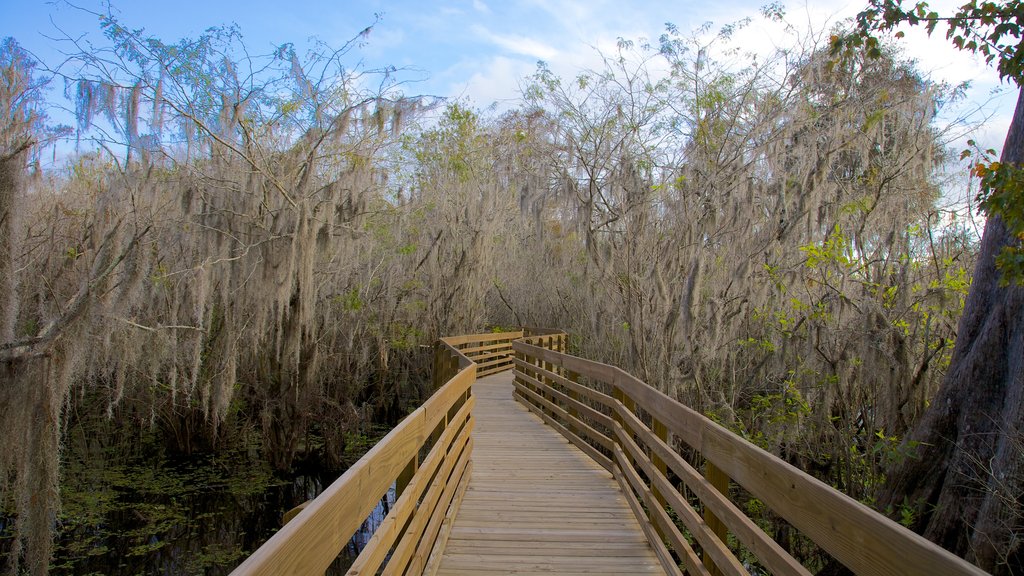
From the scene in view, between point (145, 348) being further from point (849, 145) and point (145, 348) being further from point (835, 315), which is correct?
point (849, 145)

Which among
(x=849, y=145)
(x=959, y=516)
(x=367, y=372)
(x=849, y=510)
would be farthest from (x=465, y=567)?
(x=367, y=372)

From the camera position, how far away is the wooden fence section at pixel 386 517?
4.87 ft

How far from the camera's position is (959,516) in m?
4.19

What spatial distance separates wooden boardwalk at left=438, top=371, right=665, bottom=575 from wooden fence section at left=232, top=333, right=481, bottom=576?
25 cm

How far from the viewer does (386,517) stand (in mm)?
2812

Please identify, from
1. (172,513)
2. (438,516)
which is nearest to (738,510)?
(438,516)

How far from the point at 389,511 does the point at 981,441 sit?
371 centimetres

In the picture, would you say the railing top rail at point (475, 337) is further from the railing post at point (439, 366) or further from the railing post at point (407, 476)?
the railing post at point (407, 476)

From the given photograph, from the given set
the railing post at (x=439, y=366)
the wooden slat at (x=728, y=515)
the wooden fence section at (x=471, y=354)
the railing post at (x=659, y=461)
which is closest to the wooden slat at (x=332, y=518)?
the wooden slat at (x=728, y=515)

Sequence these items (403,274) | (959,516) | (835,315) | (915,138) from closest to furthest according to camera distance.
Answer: (959,516) < (835,315) < (915,138) < (403,274)

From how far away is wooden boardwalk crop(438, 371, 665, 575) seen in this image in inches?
157

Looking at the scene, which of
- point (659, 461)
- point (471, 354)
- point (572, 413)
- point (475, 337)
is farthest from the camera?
point (471, 354)

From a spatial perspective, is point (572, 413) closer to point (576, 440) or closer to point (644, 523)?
point (576, 440)

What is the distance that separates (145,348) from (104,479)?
92.9 inches
